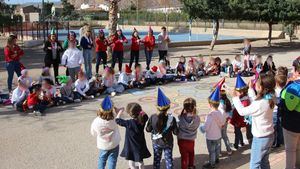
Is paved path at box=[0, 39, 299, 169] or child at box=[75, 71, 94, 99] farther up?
child at box=[75, 71, 94, 99]

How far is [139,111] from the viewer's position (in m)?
5.62

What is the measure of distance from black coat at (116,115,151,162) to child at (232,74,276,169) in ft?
4.62

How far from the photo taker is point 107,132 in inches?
218

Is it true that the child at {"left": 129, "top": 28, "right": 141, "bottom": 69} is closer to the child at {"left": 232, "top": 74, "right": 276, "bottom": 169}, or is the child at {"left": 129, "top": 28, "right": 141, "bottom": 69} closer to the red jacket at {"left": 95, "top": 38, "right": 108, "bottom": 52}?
the red jacket at {"left": 95, "top": 38, "right": 108, "bottom": 52}

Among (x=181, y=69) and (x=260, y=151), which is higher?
(x=181, y=69)

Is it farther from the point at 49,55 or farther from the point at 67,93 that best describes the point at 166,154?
the point at 49,55

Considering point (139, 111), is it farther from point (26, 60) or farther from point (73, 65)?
point (26, 60)

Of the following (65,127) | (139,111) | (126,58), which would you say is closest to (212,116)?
(139,111)

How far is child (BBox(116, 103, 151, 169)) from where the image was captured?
221 inches

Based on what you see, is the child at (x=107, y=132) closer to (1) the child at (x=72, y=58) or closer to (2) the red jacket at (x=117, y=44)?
(1) the child at (x=72, y=58)

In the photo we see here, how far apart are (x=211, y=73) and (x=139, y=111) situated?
32.4 feet

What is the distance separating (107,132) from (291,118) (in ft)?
7.74

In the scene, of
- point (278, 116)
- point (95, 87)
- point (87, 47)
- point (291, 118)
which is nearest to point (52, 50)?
point (87, 47)

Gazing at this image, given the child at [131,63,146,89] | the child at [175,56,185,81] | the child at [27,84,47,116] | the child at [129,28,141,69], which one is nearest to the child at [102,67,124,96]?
the child at [131,63,146,89]
